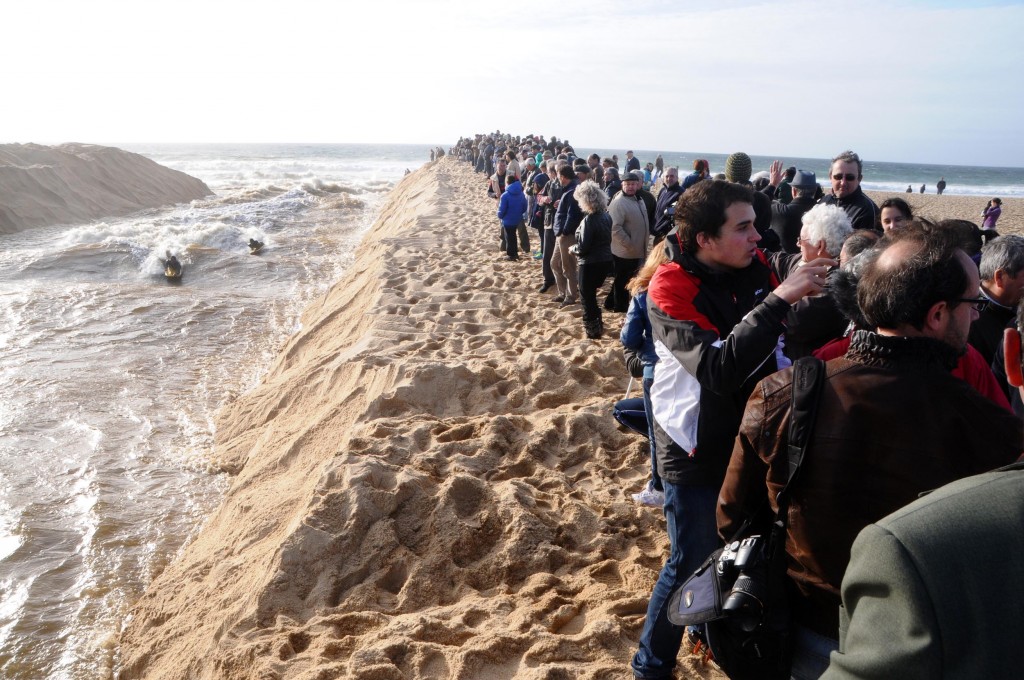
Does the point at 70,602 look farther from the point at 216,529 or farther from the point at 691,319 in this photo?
the point at 691,319

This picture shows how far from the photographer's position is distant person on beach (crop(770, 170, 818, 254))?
530 centimetres

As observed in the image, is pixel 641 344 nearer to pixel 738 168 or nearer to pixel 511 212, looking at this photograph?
pixel 738 168

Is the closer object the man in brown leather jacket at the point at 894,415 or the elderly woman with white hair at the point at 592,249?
the man in brown leather jacket at the point at 894,415

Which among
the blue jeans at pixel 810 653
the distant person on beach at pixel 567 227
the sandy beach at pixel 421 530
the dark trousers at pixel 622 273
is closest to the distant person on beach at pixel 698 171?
the distant person on beach at pixel 567 227

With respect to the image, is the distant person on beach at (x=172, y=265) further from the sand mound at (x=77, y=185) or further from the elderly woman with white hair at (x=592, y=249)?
the elderly woman with white hair at (x=592, y=249)

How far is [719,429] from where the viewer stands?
2266 mm

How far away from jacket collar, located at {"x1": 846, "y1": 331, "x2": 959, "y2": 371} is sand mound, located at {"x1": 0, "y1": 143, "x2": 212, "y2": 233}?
22902 mm

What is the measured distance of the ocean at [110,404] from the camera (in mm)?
3934

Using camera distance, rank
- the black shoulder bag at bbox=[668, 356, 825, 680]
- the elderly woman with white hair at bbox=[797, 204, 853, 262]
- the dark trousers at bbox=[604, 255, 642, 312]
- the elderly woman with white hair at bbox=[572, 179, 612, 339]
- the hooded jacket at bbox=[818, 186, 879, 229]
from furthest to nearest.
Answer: the dark trousers at bbox=[604, 255, 642, 312] < the elderly woman with white hair at bbox=[572, 179, 612, 339] < the hooded jacket at bbox=[818, 186, 879, 229] < the elderly woman with white hair at bbox=[797, 204, 853, 262] < the black shoulder bag at bbox=[668, 356, 825, 680]

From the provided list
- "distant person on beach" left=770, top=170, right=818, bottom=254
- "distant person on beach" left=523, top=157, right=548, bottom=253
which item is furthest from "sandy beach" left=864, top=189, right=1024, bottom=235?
"distant person on beach" left=770, top=170, right=818, bottom=254

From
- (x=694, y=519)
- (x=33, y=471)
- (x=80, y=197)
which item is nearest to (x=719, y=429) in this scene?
(x=694, y=519)

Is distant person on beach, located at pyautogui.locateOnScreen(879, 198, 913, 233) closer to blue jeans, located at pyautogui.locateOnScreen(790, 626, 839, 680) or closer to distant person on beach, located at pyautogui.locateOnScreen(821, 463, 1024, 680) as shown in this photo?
blue jeans, located at pyautogui.locateOnScreen(790, 626, 839, 680)

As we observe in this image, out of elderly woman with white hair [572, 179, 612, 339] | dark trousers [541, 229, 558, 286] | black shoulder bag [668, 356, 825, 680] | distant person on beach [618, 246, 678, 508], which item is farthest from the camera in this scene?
dark trousers [541, 229, 558, 286]

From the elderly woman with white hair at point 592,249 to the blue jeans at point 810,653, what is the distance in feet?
16.3
